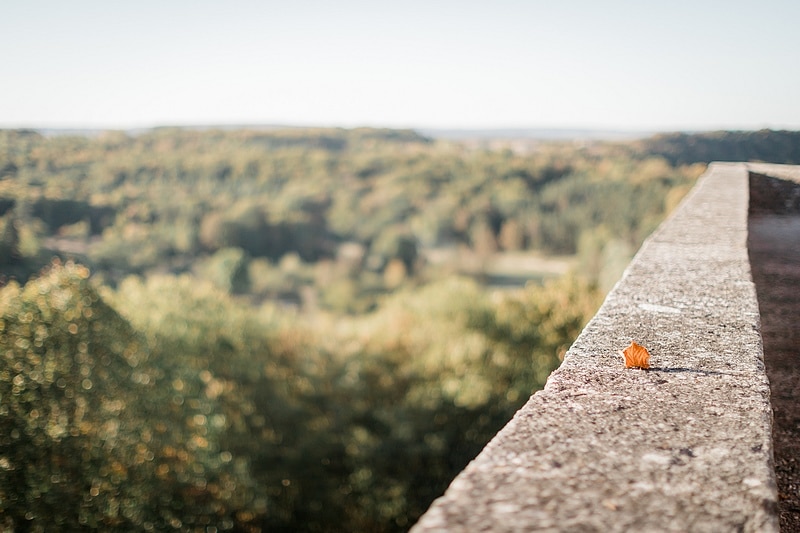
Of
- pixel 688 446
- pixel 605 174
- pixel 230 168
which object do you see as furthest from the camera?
pixel 230 168

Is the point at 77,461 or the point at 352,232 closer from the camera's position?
the point at 77,461

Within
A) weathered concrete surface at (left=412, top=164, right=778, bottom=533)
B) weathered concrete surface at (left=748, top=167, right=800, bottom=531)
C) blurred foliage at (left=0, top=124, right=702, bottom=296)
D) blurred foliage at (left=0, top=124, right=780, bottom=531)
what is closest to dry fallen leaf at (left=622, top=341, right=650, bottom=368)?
weathered concrete surface at (left=412, top=164, right=778, bottom=533)

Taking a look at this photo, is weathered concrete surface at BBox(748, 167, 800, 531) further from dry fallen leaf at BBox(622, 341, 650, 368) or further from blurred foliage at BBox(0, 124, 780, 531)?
blurred foliage at BBox(0, 124, 780, 531)

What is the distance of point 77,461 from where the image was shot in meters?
10.5

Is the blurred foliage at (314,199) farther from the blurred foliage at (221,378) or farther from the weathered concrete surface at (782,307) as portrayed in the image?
the weathered concrete surface at (782,307)

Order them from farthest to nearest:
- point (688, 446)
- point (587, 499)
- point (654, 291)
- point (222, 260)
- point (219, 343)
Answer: point (222, 260), point (219, 343), point (654, 291), point (688, 446), point (587, 499)

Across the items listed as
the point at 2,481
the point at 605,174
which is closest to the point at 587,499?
the point at 2,481

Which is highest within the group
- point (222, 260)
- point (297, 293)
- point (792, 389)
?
point (792, 389)

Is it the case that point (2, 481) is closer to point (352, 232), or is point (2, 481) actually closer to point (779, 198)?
point (779, 198)

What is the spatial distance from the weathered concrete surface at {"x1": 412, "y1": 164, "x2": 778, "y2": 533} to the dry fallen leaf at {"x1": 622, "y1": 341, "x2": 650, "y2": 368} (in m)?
0.03

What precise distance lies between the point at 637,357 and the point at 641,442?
0.65 metres

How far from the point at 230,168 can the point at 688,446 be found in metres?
110

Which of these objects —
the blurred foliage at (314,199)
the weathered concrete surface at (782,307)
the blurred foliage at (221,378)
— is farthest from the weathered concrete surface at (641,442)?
the blurred foliage at (314,199)

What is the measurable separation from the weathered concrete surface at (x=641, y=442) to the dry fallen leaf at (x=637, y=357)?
0.03 metres
